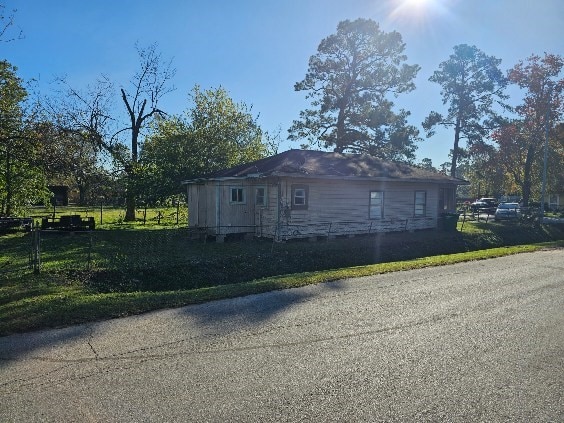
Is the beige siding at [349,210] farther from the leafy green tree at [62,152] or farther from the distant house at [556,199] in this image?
the distant house at [556,199]

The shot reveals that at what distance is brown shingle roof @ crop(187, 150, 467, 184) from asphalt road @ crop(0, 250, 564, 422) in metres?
9.12

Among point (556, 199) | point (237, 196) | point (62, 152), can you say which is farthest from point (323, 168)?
point (556, 199)

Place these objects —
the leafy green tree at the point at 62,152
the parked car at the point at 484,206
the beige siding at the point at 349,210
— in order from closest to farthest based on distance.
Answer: the leafy green tree at the point at 62,152 → the beige siding at the point at 349,210 → the parked car at the point at 484,206

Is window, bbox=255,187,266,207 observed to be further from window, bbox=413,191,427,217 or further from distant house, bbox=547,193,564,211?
distant house, bbox=547,193,564,211

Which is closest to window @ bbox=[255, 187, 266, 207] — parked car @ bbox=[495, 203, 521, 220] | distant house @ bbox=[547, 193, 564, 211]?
parked car @ bbox=[495, 203, 521, 220]

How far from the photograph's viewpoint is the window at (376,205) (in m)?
19.8

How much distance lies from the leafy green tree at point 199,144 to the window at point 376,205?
10.1 meters

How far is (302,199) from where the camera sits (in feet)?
56.2

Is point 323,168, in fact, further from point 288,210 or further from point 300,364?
point 300,364

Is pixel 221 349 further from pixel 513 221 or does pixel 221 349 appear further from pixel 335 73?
pixel 335 73

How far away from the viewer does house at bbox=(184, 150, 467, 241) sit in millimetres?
16734

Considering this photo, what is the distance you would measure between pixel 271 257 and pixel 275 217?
2851 millimetres

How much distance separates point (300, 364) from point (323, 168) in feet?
44.8

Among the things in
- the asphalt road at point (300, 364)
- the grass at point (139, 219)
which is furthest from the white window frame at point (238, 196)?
the asphalt road at point (300, 364)
